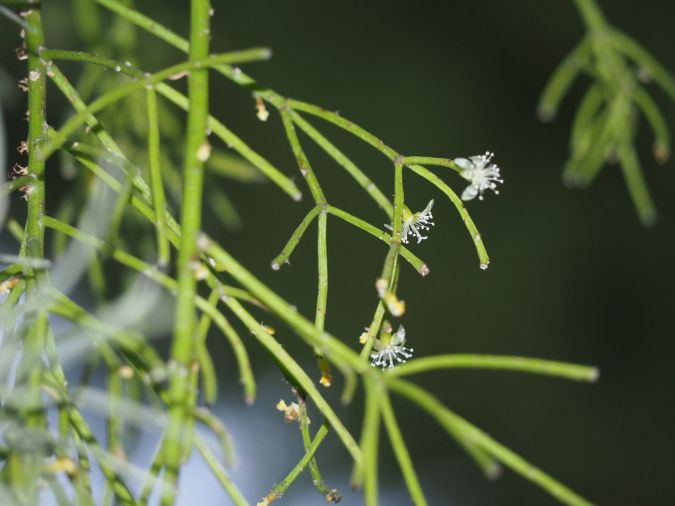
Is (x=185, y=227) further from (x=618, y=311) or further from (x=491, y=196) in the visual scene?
(x=618, y=311)

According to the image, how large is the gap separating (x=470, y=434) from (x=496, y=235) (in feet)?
3.15

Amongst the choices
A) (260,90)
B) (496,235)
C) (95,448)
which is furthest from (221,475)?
(496,235)

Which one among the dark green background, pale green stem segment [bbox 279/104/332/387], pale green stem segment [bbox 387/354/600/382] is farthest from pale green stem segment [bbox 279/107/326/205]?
the dark green background

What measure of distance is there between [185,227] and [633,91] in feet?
0.46

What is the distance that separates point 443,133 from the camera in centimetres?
114

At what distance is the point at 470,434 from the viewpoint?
0.83ft

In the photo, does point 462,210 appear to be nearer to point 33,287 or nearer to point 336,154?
point 336,154

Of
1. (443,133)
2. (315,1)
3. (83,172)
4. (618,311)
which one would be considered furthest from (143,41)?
(618,311)

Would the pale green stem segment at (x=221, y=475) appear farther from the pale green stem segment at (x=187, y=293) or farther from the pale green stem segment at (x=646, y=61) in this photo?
the pale green stem segment at (x=646, y=61)

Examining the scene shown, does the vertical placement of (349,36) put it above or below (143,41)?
above

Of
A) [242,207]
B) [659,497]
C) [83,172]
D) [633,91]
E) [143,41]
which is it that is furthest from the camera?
[659,497]

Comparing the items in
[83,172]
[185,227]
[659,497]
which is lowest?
[185,227]

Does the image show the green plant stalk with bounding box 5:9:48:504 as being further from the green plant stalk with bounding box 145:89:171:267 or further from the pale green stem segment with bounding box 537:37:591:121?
the pale green stem segment with bounding box 537:37:591:121

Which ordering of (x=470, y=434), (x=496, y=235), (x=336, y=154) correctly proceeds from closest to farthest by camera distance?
(x=470, y=434) < (x=336, y=154) < (x=496, y=235)
